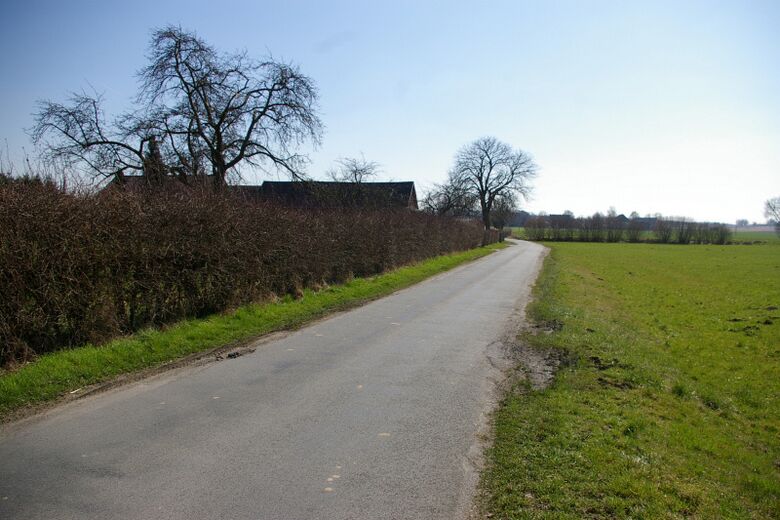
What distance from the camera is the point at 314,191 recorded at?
77.3ft

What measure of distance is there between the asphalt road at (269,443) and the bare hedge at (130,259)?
1.79 m

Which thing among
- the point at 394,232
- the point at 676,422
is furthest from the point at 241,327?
the point at 394,232

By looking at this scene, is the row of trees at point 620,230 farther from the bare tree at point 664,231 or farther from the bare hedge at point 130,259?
the bare hedge at point 130,259

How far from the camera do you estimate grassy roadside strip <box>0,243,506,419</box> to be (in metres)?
5.77

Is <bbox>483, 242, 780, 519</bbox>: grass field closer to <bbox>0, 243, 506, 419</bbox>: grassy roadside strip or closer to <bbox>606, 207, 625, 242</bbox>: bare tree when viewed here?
<bbox>0, 243, 506, 419</bbox>: grassy roadside strip

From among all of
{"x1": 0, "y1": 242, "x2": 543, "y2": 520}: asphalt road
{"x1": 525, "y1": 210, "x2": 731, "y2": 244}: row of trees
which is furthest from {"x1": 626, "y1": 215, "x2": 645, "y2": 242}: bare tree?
{"x1": 0, "y1": 242, "x2": 543, "y2": 520}: asphalt road

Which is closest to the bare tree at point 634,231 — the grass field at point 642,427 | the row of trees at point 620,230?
the row of trees at point 620,230

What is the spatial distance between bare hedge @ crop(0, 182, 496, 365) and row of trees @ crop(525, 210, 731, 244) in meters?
84.3

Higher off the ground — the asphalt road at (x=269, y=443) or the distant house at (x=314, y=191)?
the distant house at (x=314, y=191)

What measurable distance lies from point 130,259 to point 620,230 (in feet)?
309

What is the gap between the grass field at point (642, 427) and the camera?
3.92 meters

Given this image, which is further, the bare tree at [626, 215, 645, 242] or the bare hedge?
the bare tree at [626, 215, 645, 242]

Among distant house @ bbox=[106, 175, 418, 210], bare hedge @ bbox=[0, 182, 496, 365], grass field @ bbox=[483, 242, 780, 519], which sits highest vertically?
distant house @ bbox=[106, 175, 418, 210]

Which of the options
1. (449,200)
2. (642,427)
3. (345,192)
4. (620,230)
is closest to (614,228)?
(620,230)
